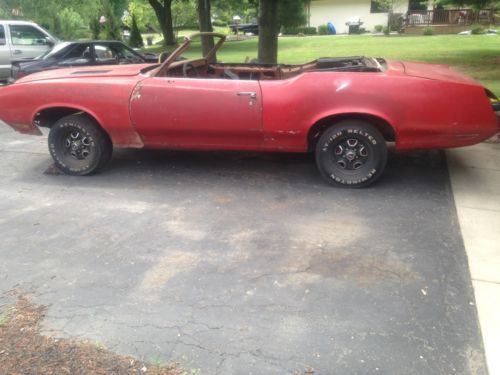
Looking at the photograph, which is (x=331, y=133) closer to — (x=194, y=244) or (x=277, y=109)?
(x=277, y=109)

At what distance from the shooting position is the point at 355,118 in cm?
483

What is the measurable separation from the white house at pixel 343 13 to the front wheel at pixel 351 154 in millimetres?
38555

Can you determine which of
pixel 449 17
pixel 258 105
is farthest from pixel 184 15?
pixel 258 105

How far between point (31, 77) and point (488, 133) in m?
5.02

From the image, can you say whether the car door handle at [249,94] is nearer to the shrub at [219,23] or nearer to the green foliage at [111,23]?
the green foliage at [111,23]

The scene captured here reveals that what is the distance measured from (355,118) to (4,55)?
11.0m

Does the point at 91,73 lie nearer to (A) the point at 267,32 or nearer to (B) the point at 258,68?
(B) the point at 258,68

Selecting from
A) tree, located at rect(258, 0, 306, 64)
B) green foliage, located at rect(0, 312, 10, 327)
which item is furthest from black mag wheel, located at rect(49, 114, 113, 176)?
tree, located at rect(258, 0, 306, 64)

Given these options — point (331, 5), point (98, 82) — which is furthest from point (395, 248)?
point (331, 5)

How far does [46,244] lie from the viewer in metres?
3.96

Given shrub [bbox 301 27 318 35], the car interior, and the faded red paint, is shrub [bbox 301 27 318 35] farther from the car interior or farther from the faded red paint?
the faded red paint

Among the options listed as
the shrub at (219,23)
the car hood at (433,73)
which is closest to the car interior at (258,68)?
A: the car hood at (433,73)

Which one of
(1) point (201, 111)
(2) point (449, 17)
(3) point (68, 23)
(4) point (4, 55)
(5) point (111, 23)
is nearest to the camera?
(1) point (201, 111)

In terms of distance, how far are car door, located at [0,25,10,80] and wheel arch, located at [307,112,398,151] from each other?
10.5 meters
